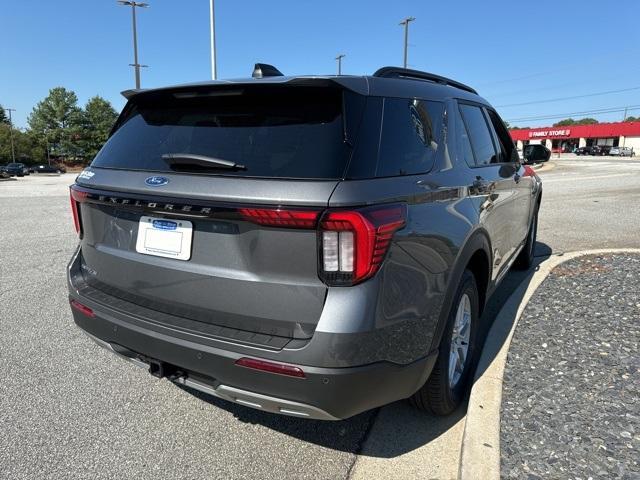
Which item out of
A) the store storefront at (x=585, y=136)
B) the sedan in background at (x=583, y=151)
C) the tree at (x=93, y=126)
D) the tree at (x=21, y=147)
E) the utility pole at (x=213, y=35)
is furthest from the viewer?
the tree at (x=93, y=126)

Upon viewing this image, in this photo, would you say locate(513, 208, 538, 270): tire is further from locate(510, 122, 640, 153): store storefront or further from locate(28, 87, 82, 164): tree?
locate(28, 87, 82, 164): tree

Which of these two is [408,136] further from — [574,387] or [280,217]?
[574,387]

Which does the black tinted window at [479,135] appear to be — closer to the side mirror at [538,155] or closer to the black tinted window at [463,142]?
the black tinted window at [463,142]

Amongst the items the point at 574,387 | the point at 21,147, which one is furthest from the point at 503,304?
the point at 21,147

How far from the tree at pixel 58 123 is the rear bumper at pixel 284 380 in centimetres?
9319

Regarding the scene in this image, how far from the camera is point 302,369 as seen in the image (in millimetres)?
2010

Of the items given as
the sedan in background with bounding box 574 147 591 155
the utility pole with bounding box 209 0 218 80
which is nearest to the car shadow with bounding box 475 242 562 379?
the utility pole with bounding box 209 0 218 80

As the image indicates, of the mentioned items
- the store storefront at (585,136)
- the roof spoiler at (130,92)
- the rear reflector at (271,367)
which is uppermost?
the store storefront at (585,136)

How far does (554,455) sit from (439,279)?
3.26ft

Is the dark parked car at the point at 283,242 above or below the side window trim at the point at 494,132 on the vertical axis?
below

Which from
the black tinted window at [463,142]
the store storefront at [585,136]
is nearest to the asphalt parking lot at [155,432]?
the black tinted window at [463,142]

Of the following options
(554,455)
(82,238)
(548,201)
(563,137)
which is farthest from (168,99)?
(563,137)

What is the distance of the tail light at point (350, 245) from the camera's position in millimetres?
1940

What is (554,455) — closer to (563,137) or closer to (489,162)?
(489,162)
